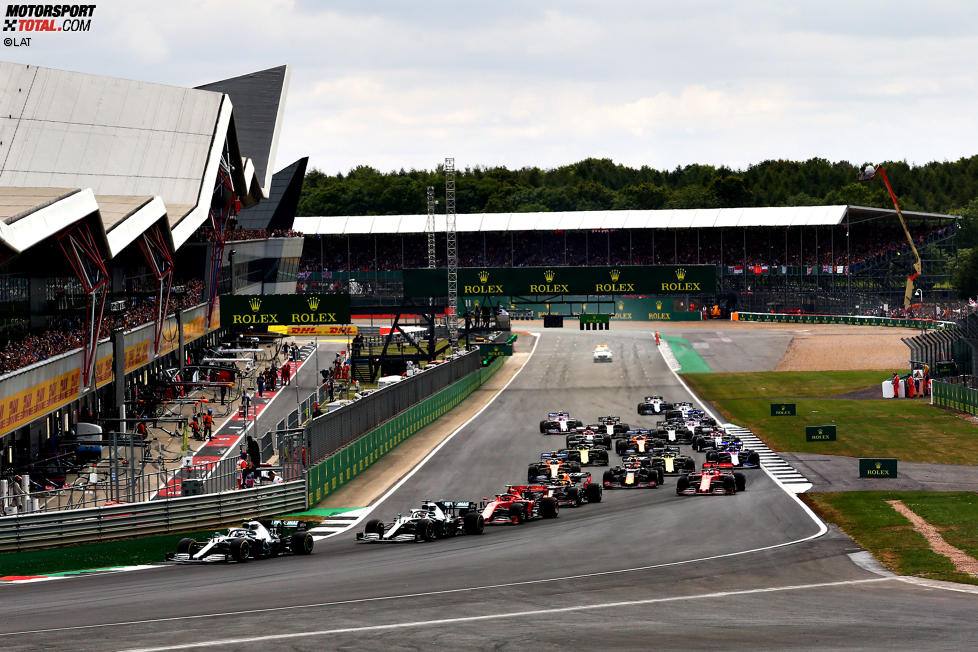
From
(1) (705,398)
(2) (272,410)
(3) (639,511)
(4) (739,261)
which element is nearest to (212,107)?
(2) (272,410)

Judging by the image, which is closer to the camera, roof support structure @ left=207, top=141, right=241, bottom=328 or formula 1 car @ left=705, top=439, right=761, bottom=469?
formula 1 car @ left=705, top=439, right=761, bottom=469

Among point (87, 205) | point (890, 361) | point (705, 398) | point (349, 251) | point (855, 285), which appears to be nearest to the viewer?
point (87, 205)

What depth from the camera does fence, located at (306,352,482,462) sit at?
4178 centimetres

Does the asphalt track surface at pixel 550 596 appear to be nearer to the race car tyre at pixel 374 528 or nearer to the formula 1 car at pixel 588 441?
the race car tyre at pixel 374 528

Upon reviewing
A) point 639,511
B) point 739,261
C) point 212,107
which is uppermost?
point 212,107

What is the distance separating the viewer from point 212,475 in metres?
36.6

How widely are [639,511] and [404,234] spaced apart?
123160 millimetres

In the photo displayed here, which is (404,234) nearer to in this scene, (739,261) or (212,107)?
(739,261)

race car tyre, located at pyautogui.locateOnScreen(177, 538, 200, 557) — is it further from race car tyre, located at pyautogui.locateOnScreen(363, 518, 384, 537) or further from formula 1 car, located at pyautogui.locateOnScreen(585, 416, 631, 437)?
formula 1 car, located at pyautogui.locateOnScreen(585, 416, 631, 437)

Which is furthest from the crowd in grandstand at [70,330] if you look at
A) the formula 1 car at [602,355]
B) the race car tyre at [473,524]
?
the formula 1 car at [602,355]

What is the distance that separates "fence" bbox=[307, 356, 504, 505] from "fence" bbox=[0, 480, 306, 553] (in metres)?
2.27

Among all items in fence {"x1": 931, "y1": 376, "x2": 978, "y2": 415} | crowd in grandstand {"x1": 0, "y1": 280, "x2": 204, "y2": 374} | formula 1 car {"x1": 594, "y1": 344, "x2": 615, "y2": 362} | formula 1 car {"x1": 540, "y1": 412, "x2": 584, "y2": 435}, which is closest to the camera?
crowd in grandstand {"x1": 0, "y1": 280, "x2": 204, "y2": 374}

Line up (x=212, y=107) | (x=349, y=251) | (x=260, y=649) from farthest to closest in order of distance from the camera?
(x=349, y=251) → (x=212, y=107) → (x=260, y=649)

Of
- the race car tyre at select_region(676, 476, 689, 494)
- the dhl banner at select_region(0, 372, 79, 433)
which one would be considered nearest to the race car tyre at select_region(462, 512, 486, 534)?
the race car tyre at select_region(676, 476, 689, 494)
